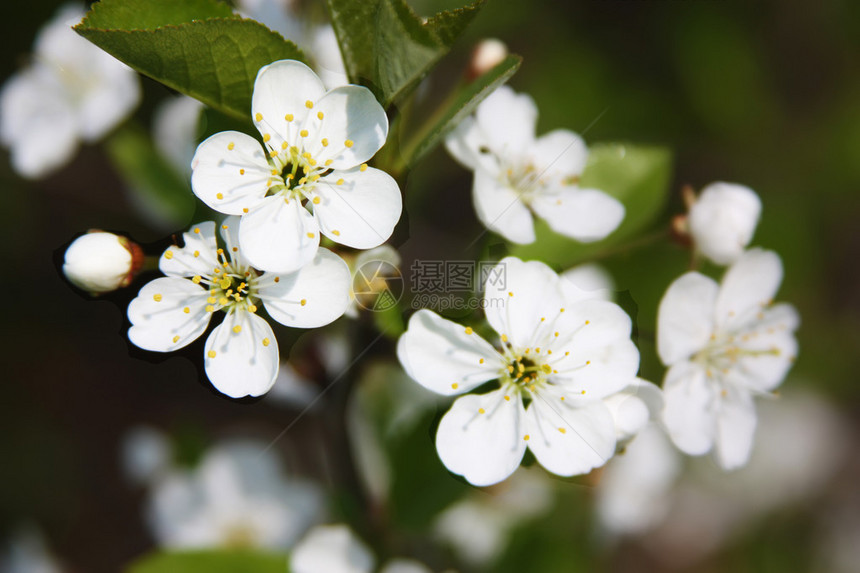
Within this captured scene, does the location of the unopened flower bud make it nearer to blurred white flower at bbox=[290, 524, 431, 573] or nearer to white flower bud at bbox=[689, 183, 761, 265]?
white flower bud at bbox=[689, 183, 761, 265]

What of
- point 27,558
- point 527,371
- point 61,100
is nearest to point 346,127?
point 527,371

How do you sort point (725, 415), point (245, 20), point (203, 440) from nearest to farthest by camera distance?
point (245, 20) → point (725, 415) → point (203, 440)

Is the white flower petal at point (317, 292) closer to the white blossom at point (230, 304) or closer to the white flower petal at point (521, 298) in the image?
the white blossom at point (230, 304)

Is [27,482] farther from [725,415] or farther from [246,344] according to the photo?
[725,415]

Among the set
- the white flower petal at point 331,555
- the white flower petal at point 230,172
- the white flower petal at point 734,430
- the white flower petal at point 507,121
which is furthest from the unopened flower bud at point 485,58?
the white flower petal at point 331,555

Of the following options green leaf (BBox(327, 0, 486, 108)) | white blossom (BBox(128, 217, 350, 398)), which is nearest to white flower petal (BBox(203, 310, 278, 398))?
white blossom (BBox(128, 217, 350, 398))

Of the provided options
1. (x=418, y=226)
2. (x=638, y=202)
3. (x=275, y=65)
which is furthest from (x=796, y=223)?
(x=275, y=65)
